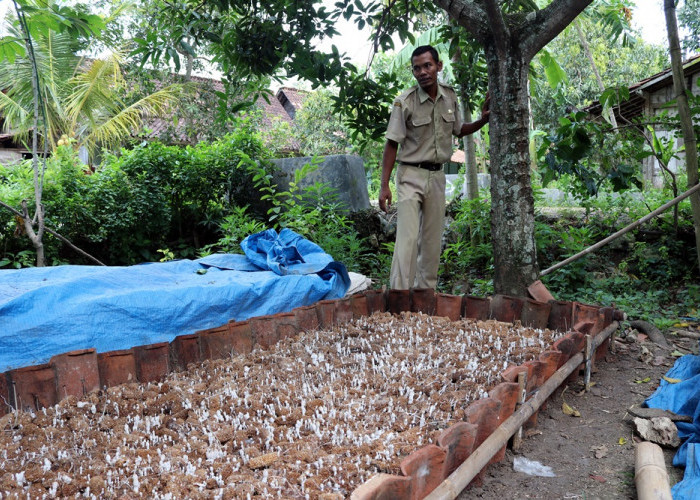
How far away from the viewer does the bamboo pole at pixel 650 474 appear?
167cm

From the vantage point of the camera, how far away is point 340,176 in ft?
20.8

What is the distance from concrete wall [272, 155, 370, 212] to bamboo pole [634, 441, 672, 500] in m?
4.52

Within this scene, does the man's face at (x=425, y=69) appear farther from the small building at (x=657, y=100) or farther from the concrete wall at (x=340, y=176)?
the small building at (x=657, y=100)

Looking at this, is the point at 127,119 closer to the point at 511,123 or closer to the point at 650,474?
the point at 511,123

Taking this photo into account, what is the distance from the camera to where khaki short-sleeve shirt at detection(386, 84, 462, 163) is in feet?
Result: 12.1

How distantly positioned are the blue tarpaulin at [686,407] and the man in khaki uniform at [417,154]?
5.33 ft

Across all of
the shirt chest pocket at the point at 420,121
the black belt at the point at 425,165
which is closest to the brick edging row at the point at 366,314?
the black belt at the point at 425,165

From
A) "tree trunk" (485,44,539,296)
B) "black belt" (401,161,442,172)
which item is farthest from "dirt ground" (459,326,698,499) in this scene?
"black belt" (401,161,442,172)

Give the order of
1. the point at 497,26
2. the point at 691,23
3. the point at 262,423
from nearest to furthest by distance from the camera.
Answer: the point at 262,423, the point at 497,26, the point at 691,23

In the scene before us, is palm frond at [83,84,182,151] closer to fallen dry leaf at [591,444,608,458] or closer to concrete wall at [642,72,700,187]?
concrete wall at [642,72,700,187]

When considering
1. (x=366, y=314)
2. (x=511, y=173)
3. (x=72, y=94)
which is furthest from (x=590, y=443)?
(x=72, y=94)

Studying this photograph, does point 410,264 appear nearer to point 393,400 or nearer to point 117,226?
point 393,400

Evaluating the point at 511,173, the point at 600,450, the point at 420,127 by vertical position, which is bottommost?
the point at 600,450

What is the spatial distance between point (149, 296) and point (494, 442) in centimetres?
201
